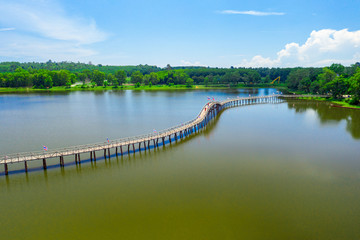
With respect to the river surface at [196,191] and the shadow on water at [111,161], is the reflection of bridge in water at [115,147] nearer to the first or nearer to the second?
the shadow on water at [111,161]

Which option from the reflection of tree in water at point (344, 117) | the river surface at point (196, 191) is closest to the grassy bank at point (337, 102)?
the reflection of tree in water at point (344, 117)

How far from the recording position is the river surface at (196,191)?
1736 centimetres

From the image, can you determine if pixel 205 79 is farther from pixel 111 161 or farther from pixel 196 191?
pixel 196 191

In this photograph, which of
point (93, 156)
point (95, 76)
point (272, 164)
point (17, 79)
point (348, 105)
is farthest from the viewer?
point (95, 76)

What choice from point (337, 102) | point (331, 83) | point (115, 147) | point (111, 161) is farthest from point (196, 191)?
point (331, 83)

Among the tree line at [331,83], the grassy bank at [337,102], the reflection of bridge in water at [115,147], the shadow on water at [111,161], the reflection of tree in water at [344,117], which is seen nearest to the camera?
the reflection of bridge in water at [115,147]

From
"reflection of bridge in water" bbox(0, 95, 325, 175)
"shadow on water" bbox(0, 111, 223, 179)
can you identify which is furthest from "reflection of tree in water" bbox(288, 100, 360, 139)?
"shadow on water" bbox(0, 111, 223, 179)

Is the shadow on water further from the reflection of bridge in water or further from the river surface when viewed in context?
the reflection of bridge in water

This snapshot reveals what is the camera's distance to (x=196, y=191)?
22.2m

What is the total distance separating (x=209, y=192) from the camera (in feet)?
72.3

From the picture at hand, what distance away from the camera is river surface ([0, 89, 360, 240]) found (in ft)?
57.0

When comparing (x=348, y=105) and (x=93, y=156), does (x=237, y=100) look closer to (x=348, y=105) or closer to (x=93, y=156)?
(x=348, y=105)

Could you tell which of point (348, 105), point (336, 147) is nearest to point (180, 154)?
point (336, 147)

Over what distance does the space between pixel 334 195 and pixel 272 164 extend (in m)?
7.51
